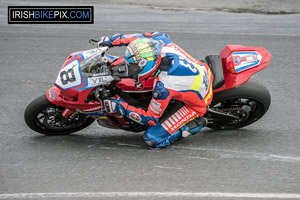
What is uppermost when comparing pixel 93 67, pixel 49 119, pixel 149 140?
pixel 93 67

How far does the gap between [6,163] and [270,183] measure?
2.94 m

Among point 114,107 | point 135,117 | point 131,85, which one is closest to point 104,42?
point 131,85

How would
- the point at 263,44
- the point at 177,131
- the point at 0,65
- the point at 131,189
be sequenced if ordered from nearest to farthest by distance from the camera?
1. the point at 131,189
2. the point at 177,131
3. the point at 0,65
4. the point at 263,44

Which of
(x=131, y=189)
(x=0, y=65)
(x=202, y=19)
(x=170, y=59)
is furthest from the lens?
(x=202, y=19)

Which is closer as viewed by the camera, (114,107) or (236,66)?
(114,107)

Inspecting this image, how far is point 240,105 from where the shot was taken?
5.60 m

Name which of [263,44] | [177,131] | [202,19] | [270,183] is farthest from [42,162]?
[202,19]

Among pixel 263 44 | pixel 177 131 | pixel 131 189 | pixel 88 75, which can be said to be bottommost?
pixel 131 189

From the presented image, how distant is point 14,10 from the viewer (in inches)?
407

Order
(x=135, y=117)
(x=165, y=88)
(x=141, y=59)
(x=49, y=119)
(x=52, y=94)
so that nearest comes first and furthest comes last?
(x=141, y=59) → (x=165, y=88) → (x=135, y=117) → (x=52, y=94) → (x=49, y=119)

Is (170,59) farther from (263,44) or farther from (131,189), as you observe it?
(263,44)

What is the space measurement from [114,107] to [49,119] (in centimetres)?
97

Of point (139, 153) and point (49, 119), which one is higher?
point (49, 119)

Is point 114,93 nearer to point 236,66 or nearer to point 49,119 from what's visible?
point 49,119
